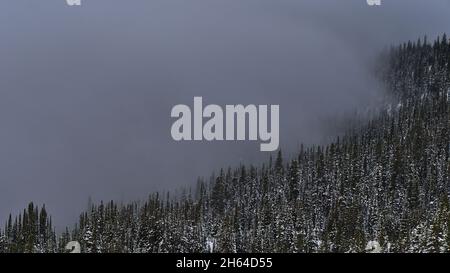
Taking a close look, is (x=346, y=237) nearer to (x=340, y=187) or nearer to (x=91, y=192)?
(x=340, y=187)

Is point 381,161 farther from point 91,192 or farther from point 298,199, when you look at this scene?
point 91,192

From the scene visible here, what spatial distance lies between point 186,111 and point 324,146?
157m

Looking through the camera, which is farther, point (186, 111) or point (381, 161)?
point (381, 161)

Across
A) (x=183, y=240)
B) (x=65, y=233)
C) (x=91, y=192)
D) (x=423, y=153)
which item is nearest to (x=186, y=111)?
(x=183, y=240)

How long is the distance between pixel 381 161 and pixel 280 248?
79.4 m

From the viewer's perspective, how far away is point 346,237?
271 feet

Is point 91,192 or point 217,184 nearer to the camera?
point 91,192
